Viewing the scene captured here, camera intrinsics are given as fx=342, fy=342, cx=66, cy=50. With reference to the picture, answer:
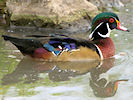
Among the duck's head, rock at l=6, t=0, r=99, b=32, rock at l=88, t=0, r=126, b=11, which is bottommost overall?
rock at l=88, t=0, r=126, b=11

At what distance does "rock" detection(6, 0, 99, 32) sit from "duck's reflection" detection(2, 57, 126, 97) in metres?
2.23

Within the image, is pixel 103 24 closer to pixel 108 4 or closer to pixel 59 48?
pixel 59 48

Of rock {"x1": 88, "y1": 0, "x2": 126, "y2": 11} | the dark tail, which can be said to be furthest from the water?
rock {"x1": 88, "y1": 0, "x2": 126, "y2": 11}

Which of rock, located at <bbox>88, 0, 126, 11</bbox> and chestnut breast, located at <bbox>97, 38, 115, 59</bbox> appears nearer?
chestnut breast, located at <bbox>97, 38, 115, 59</bbox>

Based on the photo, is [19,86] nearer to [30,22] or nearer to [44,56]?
[44,56]

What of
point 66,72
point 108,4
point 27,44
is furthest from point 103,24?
point 108,4

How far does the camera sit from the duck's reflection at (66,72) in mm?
5113

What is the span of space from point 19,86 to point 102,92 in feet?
3.95

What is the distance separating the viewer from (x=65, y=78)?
544 cm

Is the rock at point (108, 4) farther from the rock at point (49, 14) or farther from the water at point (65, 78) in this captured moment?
the water at point (65, 78)

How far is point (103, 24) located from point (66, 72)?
1428mm

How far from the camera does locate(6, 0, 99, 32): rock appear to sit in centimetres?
848

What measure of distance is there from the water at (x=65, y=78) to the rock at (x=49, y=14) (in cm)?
154

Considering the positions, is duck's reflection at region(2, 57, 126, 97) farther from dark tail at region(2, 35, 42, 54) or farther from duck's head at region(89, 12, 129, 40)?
duck's head at region(89, 12, 129, 40)
